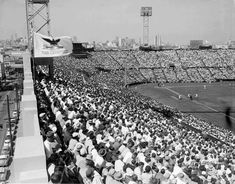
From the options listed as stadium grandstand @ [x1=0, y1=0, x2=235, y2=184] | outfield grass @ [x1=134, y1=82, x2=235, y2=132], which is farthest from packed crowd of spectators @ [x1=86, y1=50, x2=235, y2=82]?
stadium grandstand @ [x1=0, y1=0, x2=235, y2=184]

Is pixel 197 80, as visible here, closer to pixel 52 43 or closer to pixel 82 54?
pixel 82 54

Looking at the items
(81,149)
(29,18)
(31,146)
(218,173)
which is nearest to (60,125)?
(81,149)

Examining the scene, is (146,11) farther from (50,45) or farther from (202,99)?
(50,45)

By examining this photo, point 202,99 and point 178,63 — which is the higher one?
point 178,63

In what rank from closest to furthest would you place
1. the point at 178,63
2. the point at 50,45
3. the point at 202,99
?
the point at 50,45 → the point at 202,99 → the point at 178,63

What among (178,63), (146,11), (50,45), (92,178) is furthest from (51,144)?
(146,11)

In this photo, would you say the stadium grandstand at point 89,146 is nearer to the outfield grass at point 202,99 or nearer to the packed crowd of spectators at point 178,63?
the outfield grass at point 202,99

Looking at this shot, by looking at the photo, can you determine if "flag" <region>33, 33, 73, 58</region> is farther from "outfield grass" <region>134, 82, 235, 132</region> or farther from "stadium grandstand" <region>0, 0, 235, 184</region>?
"outfield grass" <region>134, 82, 235, 132</region>

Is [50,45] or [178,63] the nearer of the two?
[50,45]
